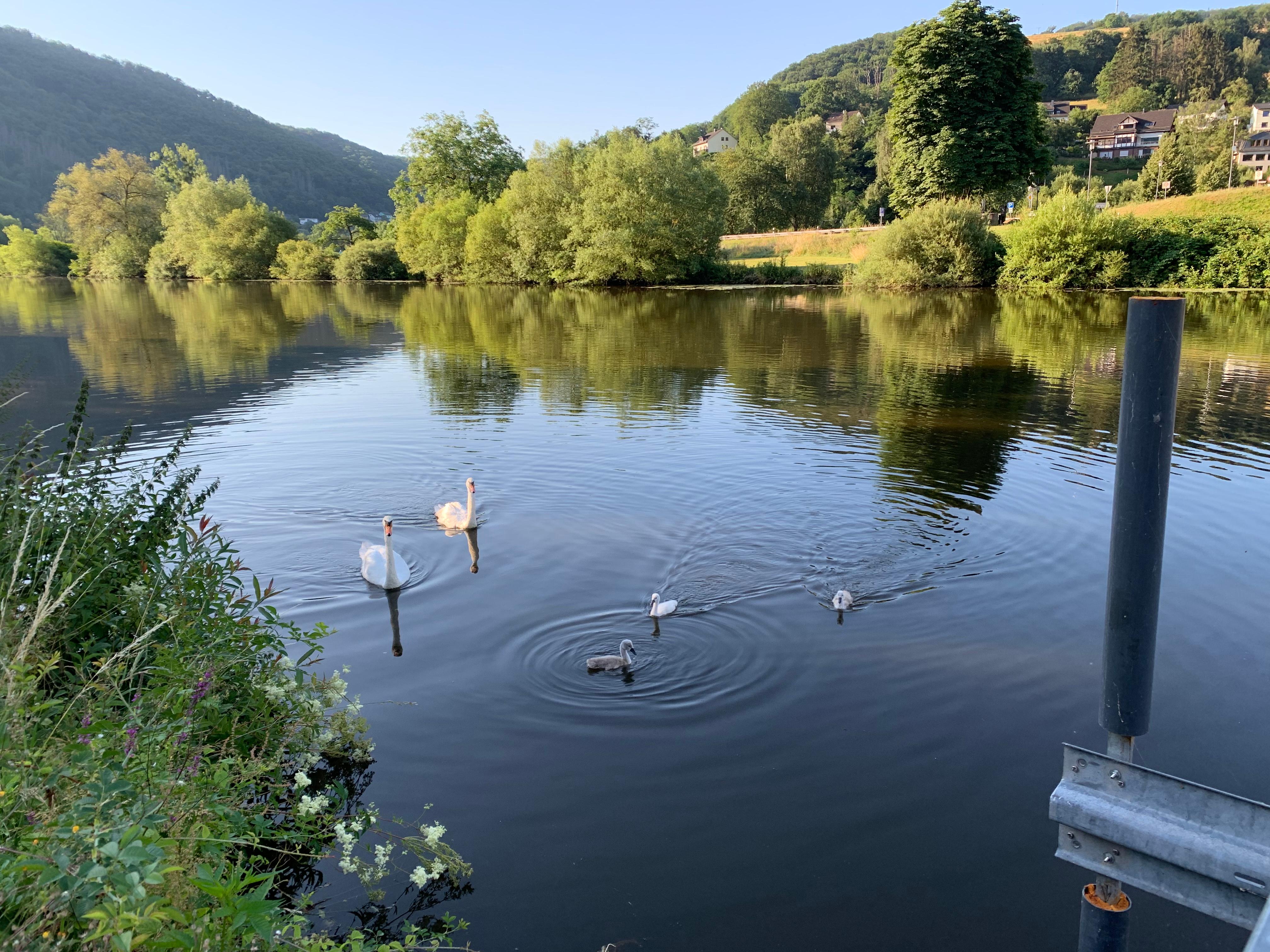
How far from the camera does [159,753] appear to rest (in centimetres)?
395

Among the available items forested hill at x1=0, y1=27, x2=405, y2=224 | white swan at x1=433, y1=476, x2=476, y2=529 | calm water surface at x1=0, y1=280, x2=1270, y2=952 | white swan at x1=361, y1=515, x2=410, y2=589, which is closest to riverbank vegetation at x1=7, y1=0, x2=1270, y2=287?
forested hill at x1=0, y1=27, x2=405, y2=224

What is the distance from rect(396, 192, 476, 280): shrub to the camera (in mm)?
79000

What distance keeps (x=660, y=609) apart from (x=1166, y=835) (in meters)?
6.15

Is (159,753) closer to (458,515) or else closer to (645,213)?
(458,515)

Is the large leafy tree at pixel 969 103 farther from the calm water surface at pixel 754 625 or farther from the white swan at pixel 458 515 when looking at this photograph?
the white swan at pixel 458 515

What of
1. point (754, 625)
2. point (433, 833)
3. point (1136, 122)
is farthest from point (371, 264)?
point (1136, 122)

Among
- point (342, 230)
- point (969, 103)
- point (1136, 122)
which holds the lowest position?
point (342, 230)

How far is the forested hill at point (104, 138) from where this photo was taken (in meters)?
151

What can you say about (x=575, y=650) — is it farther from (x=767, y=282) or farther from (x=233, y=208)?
(x=233, y=208)

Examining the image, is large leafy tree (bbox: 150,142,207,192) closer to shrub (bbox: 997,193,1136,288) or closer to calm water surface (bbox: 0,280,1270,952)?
shrub (bbox: 997,193,1136,288)

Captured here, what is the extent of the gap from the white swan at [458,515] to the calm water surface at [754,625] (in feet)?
0.77

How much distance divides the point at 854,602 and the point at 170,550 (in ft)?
22.5

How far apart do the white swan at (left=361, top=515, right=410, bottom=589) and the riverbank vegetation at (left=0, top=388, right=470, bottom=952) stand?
7.01 feet

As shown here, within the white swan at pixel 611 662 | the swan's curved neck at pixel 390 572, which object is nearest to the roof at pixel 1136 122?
the swan's curved neck at pixel 390 572
